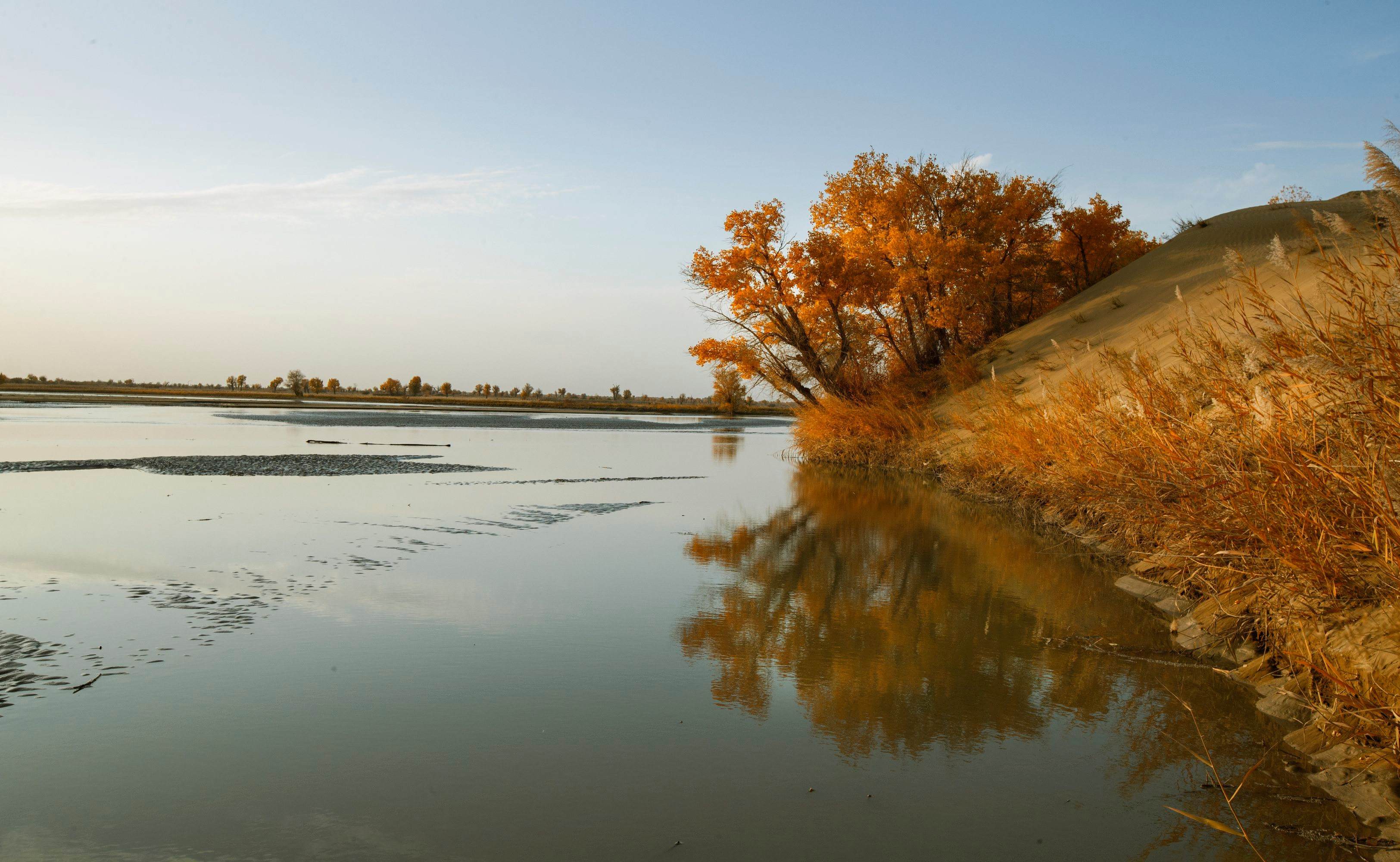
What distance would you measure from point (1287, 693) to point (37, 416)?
43.8m

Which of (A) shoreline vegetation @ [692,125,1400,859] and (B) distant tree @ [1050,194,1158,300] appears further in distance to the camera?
(B) distant tree @ [1050,194,1158,300]

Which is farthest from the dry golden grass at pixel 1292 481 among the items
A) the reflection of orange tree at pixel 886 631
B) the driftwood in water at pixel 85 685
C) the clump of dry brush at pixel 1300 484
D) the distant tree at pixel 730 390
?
the distant tree at pixel 730 390

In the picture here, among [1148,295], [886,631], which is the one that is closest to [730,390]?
[1148,295]

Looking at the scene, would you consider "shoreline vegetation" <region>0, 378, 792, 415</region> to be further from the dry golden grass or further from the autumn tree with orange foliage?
the dry golden grass

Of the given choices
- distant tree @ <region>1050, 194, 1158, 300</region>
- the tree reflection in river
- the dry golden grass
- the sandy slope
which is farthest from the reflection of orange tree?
distant tree @ <region>1050, 194, 1158, 300</region>

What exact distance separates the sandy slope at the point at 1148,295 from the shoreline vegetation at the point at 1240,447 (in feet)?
0.49

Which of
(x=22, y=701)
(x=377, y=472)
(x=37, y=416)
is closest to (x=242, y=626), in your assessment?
(x=22, y=701)

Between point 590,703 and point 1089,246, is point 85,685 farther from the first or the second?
point 1089,246

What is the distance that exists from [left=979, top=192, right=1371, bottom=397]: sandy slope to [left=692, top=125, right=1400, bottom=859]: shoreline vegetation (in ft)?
0.49

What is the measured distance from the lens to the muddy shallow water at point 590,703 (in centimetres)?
366

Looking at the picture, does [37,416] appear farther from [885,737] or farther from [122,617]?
[885,737]

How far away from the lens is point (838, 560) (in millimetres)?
10062

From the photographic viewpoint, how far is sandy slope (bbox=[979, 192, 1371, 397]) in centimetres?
2095

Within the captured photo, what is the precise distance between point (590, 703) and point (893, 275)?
81.1ft
